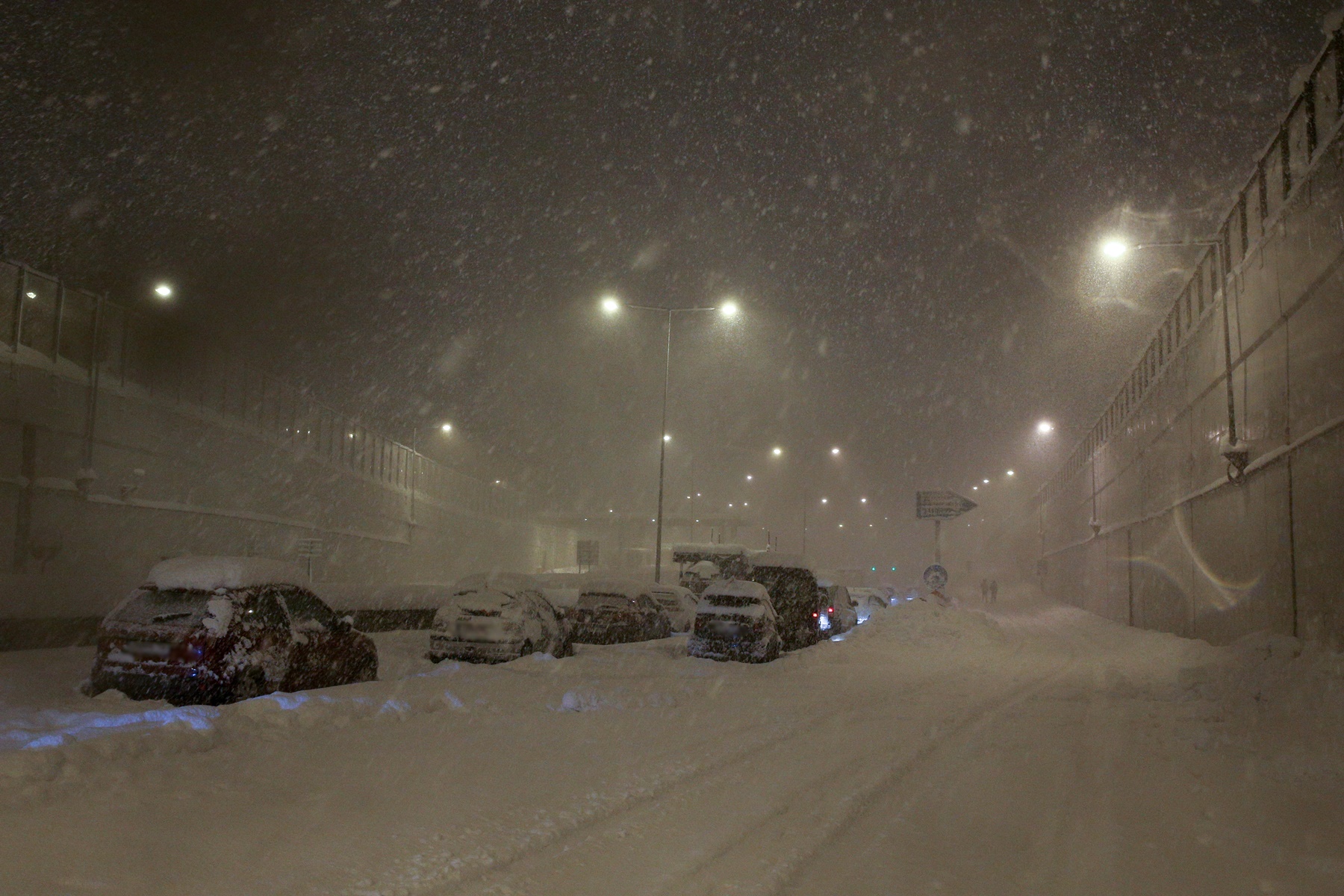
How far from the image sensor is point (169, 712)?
8.01 m

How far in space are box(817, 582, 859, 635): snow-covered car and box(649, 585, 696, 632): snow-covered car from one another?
3.71 m

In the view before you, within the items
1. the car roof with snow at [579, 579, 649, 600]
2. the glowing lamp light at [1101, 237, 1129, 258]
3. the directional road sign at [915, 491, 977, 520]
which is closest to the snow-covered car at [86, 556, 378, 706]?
the car roof with snow at [579, 579, 649, 600]

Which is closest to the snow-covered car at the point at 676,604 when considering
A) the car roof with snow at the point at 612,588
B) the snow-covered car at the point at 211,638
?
the car roof with snow at the point at 612,588

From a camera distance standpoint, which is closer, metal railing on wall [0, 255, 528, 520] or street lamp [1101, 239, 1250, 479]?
street lamp [1101, 239, 1250, 479]

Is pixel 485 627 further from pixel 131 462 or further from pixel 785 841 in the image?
pixel 131 462

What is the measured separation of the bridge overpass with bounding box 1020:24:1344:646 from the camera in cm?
1182

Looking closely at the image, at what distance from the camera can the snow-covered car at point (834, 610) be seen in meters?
22.6

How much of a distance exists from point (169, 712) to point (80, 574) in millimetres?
19181

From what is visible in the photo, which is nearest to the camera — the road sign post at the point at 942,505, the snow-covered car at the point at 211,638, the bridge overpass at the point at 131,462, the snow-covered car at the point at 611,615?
the snow-covered car at the point at 211,638

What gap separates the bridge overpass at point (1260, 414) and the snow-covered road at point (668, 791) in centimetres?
209

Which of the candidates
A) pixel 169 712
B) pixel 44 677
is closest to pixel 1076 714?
pixel 169 712

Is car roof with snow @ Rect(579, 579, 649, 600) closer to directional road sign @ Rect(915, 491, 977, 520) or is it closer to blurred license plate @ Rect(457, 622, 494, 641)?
blurred license plate @ Rect(457, 622, 494, 641)

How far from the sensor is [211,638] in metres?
9.34

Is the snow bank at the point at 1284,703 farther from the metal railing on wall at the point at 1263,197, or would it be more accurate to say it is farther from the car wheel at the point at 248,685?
the car wheel at the point at 248,685
